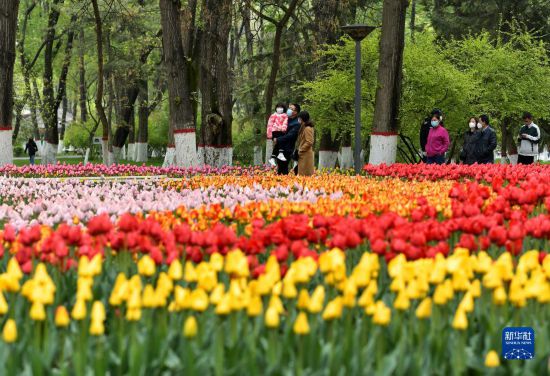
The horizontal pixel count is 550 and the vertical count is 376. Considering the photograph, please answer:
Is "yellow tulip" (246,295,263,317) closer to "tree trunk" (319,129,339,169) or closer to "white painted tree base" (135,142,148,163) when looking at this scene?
"tree trunk" (319,129,339,169)

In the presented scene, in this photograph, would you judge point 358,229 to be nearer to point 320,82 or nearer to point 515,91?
point 320,82

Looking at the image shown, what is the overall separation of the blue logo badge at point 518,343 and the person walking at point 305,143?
43.0 ft

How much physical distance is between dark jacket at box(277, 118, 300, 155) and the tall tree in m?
8.21

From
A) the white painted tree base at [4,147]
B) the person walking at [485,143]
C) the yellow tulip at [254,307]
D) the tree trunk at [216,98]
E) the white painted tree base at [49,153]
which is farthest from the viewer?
the white painted tree base at [49,153]

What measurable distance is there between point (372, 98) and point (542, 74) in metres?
7.74

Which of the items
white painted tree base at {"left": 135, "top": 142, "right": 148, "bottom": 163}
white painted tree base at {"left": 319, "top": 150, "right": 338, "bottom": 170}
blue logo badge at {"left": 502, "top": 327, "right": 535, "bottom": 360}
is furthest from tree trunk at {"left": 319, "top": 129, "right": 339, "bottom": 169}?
blue logo badge at {"left": 502, "top": 327, "right": 535, "bottom": 360}

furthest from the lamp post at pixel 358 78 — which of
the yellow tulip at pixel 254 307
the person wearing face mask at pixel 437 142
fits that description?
the yellow tulip at pixel 254 307

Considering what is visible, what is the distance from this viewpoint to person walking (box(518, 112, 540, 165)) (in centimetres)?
1830

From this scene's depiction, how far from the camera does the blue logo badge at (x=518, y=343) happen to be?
3.57m

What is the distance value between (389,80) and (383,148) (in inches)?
63.8

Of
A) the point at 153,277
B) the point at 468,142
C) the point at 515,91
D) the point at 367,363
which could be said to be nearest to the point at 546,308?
the point at 367,363

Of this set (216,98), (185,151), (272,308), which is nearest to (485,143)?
(185,151)

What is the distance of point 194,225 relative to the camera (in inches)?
252

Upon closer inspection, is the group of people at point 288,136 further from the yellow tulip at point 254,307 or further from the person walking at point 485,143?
the yellow tulip at point 254,307
